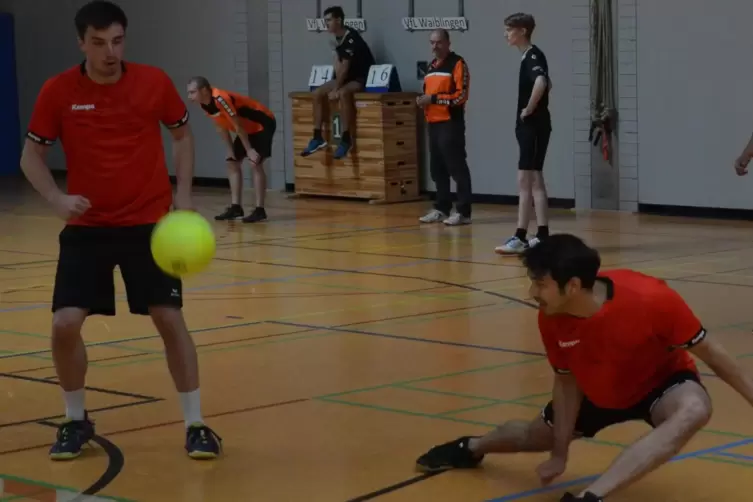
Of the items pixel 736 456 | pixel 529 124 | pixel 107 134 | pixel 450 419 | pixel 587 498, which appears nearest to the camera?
pixel 587 498

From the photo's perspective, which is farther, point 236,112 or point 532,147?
point 236,112

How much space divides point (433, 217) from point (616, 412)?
10158 mm

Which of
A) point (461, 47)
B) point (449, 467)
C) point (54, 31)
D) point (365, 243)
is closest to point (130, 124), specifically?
point (449, 467)

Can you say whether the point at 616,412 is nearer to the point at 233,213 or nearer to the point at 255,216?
the point at 255,216

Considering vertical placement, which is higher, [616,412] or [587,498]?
[616,412]

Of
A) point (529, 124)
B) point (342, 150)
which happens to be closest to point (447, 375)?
point (529, 124)

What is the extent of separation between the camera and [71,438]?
18.0 ft

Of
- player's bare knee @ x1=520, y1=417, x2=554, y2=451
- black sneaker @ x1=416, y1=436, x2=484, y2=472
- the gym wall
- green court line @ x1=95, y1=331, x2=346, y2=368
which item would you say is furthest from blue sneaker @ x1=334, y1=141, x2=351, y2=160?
player's bare knee @ x1=520, y1=417, x2=554, y2=451

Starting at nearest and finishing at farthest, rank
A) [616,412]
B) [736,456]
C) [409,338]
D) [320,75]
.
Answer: [616,412] → [736,456] → [409,338] → [320,75]

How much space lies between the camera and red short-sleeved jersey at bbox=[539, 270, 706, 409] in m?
4.37

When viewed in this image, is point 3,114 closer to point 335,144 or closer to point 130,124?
point 335,144

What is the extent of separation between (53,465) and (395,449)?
1.33 m

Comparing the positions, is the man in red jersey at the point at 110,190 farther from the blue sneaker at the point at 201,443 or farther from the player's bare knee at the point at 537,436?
the player's bare knee at the point at 537,436

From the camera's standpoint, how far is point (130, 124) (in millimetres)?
5379
